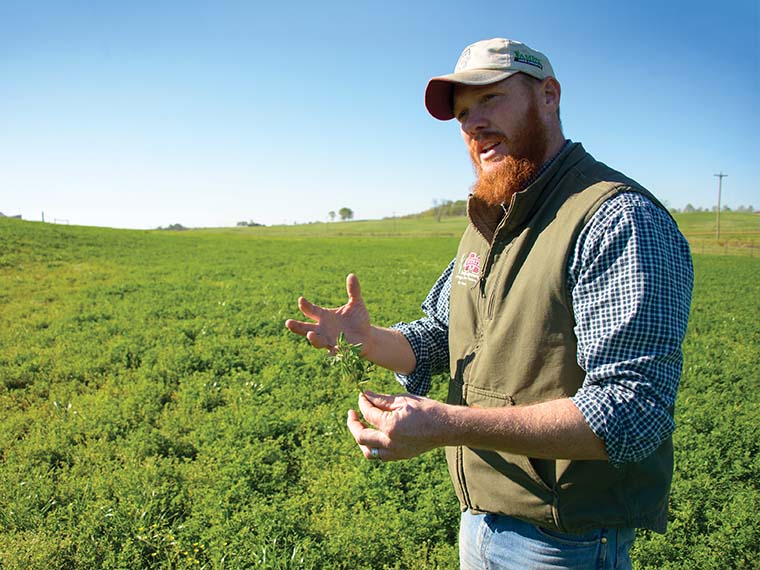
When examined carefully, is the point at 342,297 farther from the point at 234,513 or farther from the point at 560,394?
the point at 560,394

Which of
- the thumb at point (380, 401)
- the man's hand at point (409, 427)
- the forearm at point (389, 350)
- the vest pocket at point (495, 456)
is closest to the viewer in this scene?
the man's hand at point (409, 427)

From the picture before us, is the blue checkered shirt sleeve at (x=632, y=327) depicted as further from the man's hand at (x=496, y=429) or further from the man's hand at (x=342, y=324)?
the man's hand at (x=342, y=324)

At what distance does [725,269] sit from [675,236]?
3451 cm

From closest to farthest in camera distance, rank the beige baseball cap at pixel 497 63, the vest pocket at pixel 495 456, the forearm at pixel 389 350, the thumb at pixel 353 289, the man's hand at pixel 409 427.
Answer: the man's hand at pixel 409 427 < the vest pocket at pixel 495 456 < the beige baseball cap at pixel 497 63 < the thumb at pixel 353 289 < the forearm at pixel 389 350

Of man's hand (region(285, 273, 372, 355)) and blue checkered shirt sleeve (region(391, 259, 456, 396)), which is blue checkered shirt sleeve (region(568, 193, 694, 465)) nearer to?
blue checkered shirt sleeve (region(391, 259, 456, 396))

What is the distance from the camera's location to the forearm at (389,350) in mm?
2893

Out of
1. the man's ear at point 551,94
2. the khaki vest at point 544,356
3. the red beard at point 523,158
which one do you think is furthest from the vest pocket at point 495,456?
the man's ear at point 551,94

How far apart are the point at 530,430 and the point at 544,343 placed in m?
0.38

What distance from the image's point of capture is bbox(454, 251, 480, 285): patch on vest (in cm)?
249

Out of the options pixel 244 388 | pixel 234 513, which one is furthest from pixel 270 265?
pixel 234 513

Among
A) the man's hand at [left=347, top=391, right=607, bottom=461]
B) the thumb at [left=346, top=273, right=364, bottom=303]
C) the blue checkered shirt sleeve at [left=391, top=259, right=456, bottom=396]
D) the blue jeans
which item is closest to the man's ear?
the blue checkered shirt sleeve at [left=391, top=259, right=456, bottom=396]

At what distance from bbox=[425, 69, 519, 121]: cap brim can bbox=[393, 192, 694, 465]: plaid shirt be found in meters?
0.75

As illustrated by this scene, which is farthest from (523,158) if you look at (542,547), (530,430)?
(542,547)

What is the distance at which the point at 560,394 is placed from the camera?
2016 mm
